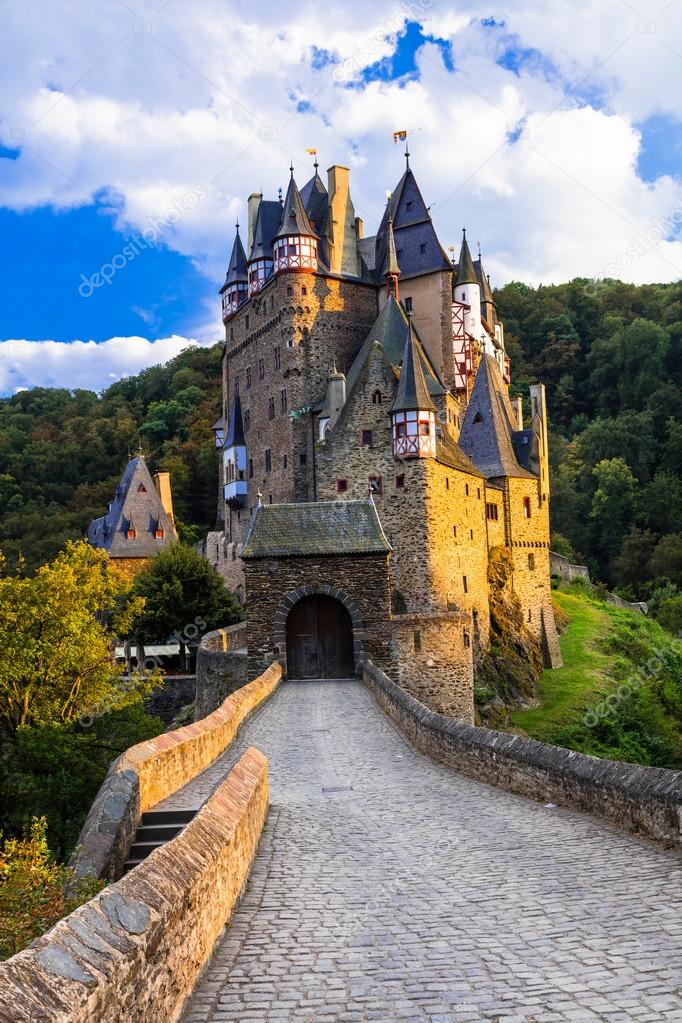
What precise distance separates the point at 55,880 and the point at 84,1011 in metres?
4.18

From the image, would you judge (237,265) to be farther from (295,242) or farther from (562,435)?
(562,435)

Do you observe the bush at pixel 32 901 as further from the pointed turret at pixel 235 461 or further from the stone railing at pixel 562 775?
the pointed turret at pixel 235 461

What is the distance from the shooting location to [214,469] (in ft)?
242

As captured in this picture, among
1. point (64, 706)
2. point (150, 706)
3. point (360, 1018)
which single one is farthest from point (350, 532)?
point (360, 1018)

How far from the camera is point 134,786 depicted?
8.84 metres

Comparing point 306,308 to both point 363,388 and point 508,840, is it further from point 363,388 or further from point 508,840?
point 508,840

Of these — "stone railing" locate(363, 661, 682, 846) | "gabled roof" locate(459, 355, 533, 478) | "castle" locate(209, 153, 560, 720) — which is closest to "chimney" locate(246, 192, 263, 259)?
"castle" locate(209, 153, 560, 720)

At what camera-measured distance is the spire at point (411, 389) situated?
1393 inches

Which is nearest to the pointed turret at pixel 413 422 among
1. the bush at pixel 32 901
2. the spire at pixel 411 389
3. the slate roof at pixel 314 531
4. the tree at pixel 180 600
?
the spire at pixel 411 389

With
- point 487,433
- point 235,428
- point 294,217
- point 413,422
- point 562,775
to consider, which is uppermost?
point 294,217

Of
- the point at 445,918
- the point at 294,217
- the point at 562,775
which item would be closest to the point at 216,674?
the point at 562,775

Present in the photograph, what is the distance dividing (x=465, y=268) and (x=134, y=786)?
4598cm

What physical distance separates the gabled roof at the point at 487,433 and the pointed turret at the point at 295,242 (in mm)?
10853

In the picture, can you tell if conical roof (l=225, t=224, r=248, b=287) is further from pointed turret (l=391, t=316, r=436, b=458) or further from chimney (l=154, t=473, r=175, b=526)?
pointed turret (l=391, t=316, r=436, b=458)
